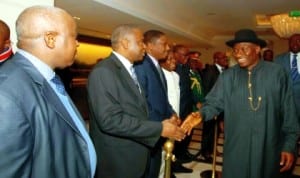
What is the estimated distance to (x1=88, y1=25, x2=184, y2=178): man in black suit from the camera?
2008 millimetres

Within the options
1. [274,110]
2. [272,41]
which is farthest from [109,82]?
[272,41]

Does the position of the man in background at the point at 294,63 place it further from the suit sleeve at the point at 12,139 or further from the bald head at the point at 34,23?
the suit sleeve at the point at 12,139

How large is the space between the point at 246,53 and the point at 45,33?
1.77 meters

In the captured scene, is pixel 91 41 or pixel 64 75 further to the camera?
pixel 91 41

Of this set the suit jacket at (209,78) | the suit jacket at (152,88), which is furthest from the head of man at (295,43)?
the suit jacket at (152,88)

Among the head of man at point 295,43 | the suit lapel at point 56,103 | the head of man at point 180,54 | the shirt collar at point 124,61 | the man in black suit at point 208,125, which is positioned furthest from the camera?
the man in black suit at point 208,125

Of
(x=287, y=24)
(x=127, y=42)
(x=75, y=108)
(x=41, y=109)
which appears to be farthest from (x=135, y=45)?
(x=287, y=24)

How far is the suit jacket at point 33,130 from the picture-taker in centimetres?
101

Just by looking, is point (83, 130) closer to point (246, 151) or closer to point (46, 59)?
point (46, 59)

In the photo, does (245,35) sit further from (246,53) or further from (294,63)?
(294,63)

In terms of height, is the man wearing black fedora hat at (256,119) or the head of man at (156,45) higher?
Answer: the head of man at (156,45)

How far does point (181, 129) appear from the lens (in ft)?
7.38

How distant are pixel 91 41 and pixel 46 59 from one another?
8249 millimetres

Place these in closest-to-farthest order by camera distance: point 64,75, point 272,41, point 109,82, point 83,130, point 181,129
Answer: point 83,130
point 109,82
point 181,129
point 64,75
point 272,41
